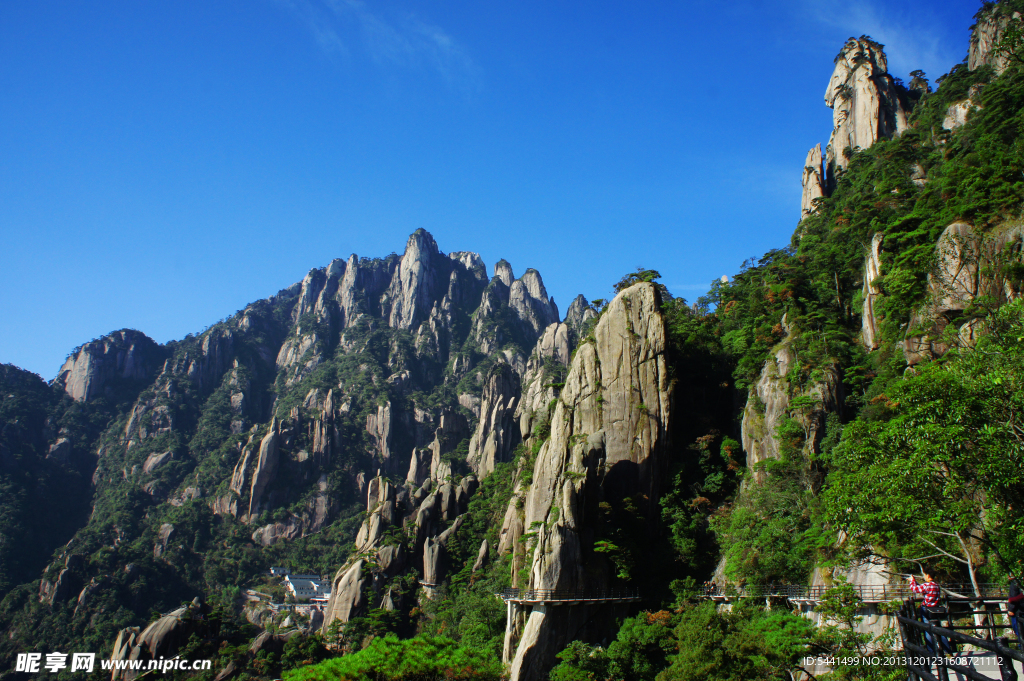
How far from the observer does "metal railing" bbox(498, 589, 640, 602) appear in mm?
28453

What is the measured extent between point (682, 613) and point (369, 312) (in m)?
134

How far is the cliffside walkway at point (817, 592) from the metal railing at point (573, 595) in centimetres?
391

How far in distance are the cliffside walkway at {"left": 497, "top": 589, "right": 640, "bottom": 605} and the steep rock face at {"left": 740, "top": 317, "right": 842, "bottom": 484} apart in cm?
922

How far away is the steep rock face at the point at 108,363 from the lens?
419 feet

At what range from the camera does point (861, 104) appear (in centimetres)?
6400

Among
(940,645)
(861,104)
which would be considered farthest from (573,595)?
(861,104)

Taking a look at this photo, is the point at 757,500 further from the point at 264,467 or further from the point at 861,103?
the point at 264,467

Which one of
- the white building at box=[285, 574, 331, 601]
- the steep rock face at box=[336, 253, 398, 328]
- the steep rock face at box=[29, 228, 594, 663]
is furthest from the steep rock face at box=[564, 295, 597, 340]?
the white building at box=[285, 574, 331, 601]

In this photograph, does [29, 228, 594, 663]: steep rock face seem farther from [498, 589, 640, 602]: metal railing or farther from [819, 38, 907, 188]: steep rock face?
[819, 38, 907, 188]: steep rock face

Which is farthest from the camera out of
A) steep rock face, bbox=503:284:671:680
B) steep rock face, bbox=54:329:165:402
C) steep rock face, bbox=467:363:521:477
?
steep rock face, bbox=54:329:165:402

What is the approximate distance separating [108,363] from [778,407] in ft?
473

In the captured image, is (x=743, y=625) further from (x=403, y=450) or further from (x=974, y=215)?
(x=403, y=450)

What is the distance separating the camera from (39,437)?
114125mm

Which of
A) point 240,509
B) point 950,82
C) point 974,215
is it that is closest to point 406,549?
point 974,215
